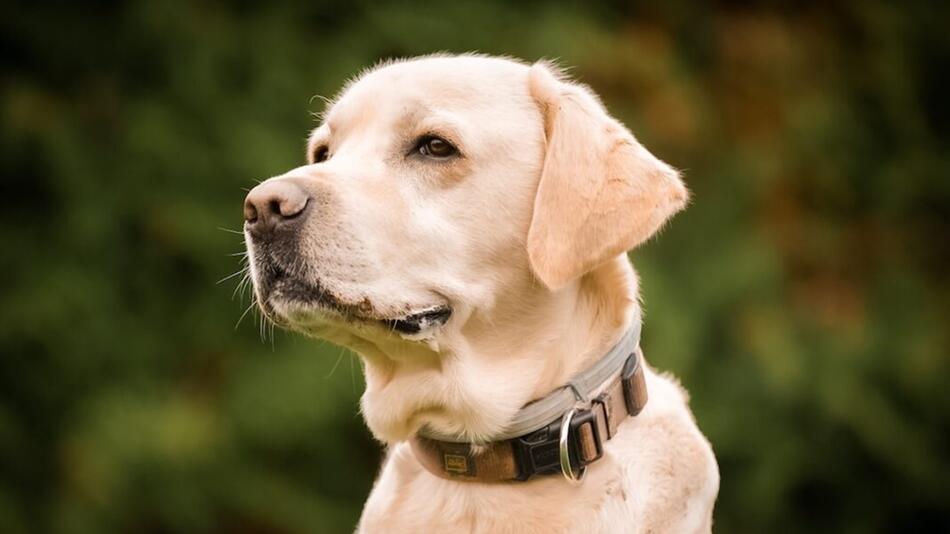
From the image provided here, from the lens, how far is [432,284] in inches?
121

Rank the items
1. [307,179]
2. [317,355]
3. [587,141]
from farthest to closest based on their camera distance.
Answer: [317,355]
[587,141]
[307,179]

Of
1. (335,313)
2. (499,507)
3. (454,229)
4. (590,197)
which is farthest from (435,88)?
(499,507)

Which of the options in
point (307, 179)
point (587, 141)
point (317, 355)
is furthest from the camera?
point (317, 355)

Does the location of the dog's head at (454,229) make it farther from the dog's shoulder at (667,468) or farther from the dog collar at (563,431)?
the dog's shoulder at (667,468)

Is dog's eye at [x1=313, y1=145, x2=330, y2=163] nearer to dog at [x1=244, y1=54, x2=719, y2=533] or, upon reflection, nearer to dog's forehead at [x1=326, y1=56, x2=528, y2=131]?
dog's forehead at [x1=326, y1=56, x2=528, y2=131]

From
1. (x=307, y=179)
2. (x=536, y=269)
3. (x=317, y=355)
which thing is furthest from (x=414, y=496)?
(x=317, y=355)

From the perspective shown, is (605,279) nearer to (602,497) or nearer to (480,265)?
(480,265)

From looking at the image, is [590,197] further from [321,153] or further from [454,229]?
[321,153]

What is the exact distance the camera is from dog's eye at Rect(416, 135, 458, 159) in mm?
3207

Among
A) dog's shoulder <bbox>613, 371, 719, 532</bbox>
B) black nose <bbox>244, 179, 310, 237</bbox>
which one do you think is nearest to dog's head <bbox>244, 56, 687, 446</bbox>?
black nose <bbox>244, 179, 310, 237</bbox>

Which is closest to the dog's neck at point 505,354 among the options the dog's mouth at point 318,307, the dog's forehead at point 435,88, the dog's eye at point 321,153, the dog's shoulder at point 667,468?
the dog's mouth at point 318,307

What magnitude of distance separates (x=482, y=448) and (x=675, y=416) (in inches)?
22.5

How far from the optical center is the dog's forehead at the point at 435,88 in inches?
128

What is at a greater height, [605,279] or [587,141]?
[587,141]
